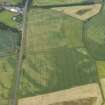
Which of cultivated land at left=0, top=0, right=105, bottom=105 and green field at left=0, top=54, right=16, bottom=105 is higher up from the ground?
cultivated land at left=0, top=0, right=105, bottom=105

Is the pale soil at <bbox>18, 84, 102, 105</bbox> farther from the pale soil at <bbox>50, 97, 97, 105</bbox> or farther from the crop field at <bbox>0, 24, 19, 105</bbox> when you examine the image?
the crop field at <bbox>0, 24, 19, 105</bbox>

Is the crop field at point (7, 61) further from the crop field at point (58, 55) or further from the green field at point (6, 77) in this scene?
the crop field at point (58, 55)

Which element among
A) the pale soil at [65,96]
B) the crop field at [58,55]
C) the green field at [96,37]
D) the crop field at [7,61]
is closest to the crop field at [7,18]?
the crop field at [7,61]

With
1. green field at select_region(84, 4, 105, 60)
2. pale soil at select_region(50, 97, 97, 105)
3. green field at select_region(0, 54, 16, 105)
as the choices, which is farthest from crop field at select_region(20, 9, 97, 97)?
pale soil at select_region(50, 97, 97, 105)

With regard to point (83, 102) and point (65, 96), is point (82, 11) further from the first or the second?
point (83, 102)

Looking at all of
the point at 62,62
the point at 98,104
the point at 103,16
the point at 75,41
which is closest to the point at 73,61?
the point at 62,62
